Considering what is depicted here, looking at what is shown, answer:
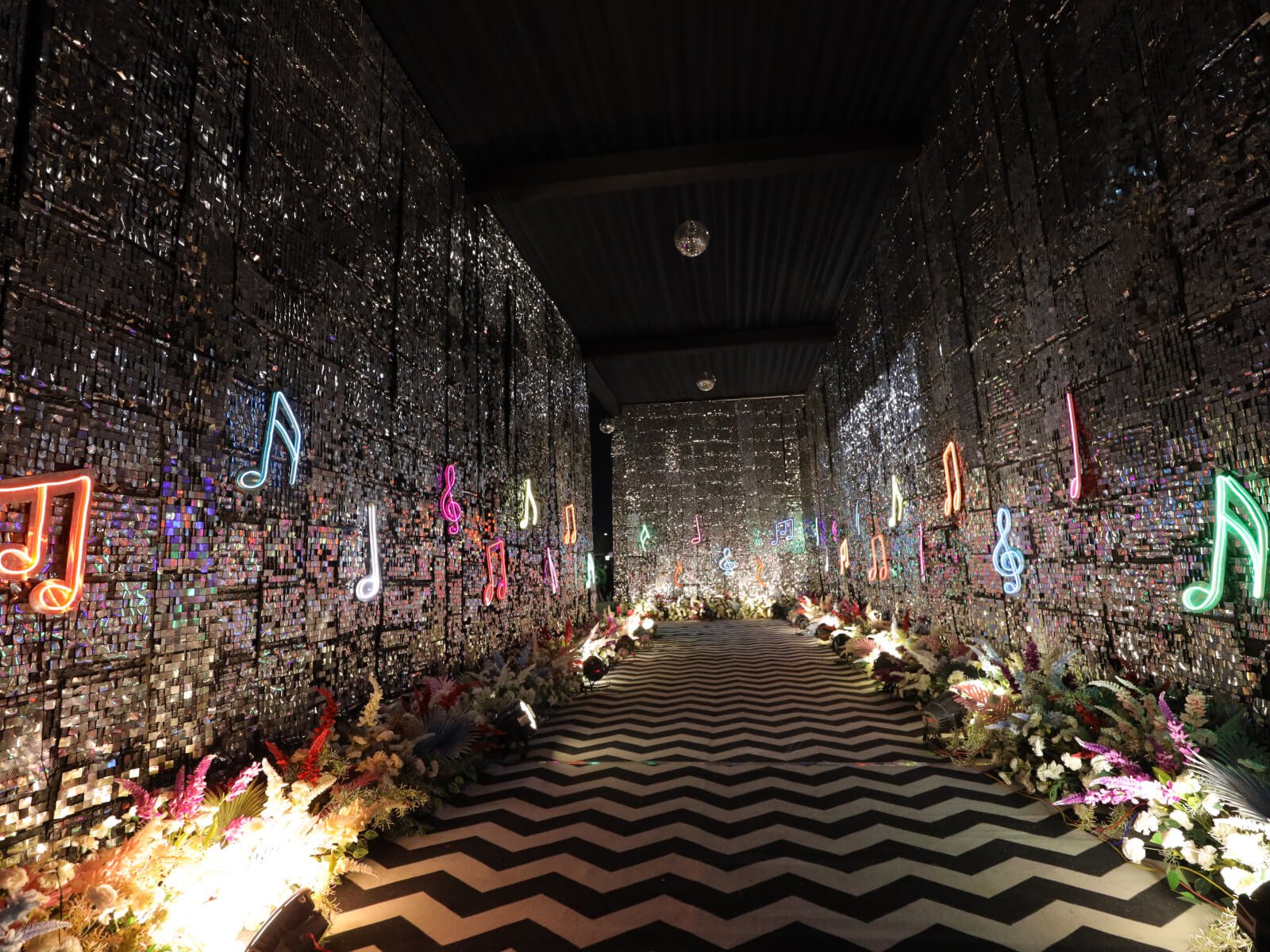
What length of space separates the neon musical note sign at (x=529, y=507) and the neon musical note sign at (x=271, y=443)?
3.98 meters

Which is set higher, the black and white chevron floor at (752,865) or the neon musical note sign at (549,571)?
the neon musical note sign at (549,571)

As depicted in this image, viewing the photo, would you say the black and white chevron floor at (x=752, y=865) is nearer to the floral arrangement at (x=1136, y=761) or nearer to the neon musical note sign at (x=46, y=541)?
the floral arrangement at (x=1136, y=761)

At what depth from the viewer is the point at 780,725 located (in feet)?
17.3

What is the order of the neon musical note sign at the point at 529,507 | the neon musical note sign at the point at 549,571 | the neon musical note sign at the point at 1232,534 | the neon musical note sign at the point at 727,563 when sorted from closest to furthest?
the neon musical note sign at the point at 1232,534 < the neon musical note sign at the point at 529,507 < the neon musical note sign at the point at 549,571 < the neon musical note sign at the point at 727,563

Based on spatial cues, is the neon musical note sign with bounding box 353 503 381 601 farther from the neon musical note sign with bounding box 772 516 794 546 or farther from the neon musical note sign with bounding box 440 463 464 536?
the neon musical note sign with bounding box 772 516 794 546

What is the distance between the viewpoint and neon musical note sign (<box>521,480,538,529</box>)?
7.34 metres

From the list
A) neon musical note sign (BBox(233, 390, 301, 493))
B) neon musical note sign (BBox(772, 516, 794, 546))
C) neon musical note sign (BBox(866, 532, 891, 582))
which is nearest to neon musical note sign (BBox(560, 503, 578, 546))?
neon musical note sign (BBox(866, 532, 891, 582))

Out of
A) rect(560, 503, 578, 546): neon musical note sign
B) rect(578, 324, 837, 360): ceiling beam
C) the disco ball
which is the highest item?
rect(578, 324, 837, 360): ceiling beam

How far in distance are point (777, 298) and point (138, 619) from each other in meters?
9.08

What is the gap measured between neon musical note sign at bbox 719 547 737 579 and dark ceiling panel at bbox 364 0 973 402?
7495mm

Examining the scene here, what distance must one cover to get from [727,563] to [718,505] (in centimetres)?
139

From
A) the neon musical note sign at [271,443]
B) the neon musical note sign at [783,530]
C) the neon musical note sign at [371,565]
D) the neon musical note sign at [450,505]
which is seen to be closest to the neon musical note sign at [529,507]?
the neon musical note sign at [450,505]

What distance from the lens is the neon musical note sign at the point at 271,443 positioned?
2992mm

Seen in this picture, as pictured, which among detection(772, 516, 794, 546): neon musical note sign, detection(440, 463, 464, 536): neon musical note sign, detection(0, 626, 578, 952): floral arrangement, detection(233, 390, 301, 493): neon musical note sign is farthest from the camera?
detection(772, 516, 794, 546): neon musical note sign
